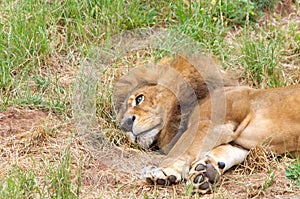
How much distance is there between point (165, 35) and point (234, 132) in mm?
1675

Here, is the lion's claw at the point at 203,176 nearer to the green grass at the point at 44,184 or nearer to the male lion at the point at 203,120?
the male lion at the point at 203,120

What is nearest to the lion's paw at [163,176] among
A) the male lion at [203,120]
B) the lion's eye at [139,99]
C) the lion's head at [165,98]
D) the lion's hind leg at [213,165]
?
the male lion at [203,120]

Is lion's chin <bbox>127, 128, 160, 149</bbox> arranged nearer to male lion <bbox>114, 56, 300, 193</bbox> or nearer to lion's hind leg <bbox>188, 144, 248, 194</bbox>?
male lion <bbox>114, 56, 300, 193</bbox>

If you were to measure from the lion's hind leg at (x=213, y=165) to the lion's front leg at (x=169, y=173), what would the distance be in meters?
0.07

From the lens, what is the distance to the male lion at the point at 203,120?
4.99m

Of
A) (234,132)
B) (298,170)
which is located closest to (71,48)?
(234,132)

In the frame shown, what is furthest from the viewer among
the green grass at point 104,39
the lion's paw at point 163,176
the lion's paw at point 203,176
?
the green grass at point 104,39

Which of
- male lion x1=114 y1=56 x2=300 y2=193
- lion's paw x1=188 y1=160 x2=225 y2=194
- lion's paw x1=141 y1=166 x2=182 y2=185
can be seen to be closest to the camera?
lion's paw x1=188 y1=160 x2=225 y2=194

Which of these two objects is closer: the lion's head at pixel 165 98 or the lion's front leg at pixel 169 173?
the lion's front leg at pixel 169 173

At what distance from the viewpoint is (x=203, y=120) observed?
5129 millimetres

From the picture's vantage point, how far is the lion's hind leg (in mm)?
4688

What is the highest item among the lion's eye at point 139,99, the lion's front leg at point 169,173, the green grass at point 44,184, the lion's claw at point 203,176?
the lion's eye at point 139,99

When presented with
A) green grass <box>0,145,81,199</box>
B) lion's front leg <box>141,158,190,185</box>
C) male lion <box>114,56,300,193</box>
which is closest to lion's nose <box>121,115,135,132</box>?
male lion <box>114,56,300,193</box>

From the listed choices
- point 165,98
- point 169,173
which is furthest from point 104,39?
point 169,173
